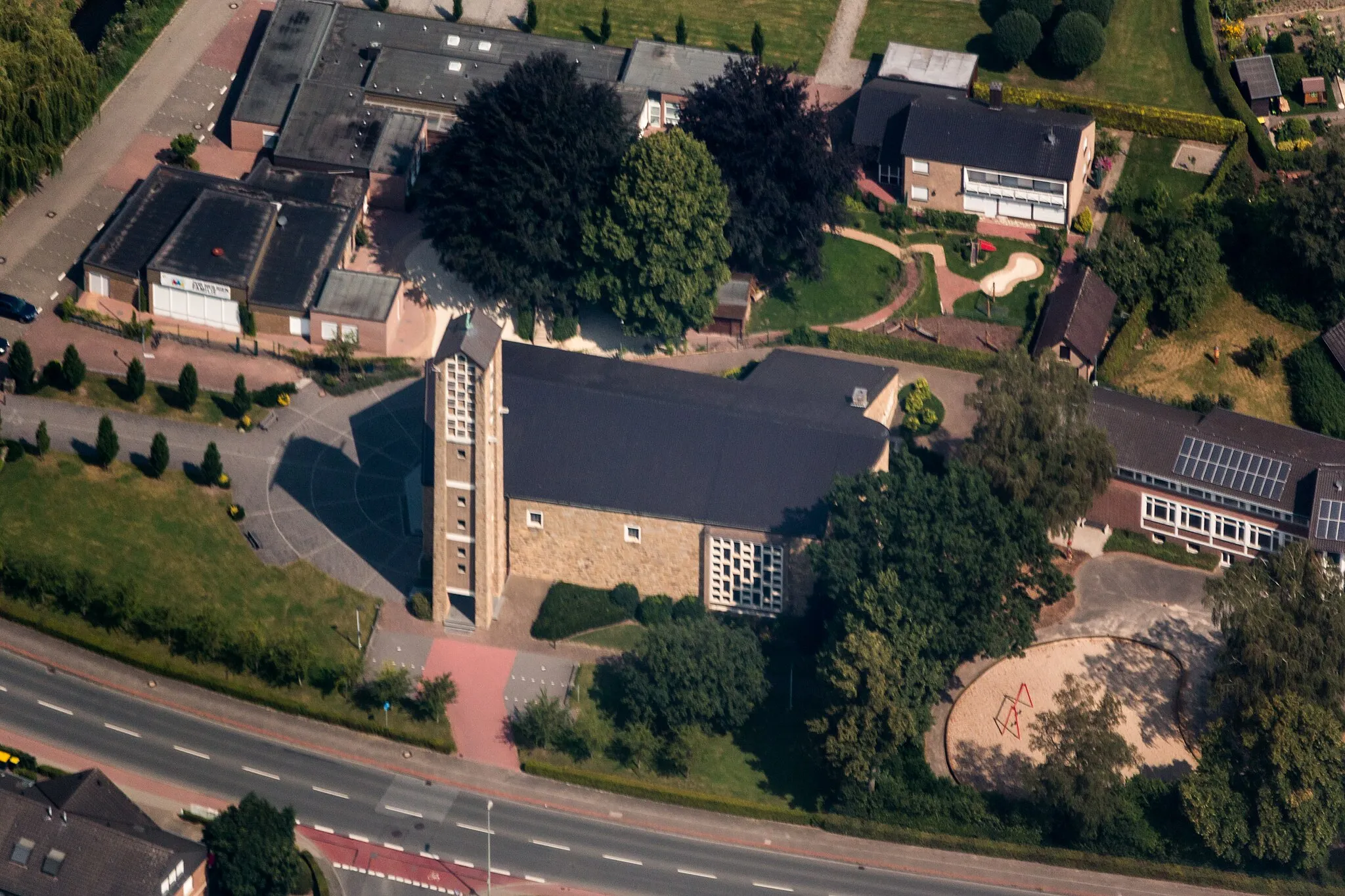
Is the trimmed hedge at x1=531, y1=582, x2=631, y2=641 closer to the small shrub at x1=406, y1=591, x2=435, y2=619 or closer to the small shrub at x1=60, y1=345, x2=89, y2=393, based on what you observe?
the small shrub at x1=406, y1=591, x2=435, y2=619

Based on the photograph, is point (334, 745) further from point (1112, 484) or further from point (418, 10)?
point (418, 10)

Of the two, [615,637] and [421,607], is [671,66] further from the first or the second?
[421,607]

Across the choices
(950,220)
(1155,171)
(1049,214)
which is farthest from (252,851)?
(1155,171)

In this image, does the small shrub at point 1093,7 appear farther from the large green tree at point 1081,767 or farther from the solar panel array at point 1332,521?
the large green tree at point 1081,767

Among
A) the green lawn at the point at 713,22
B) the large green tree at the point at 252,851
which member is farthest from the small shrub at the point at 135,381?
the green lawn at the point at 713,22

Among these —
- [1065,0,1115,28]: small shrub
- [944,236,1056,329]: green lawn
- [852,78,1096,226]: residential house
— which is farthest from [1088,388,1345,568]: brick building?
[1065,0,1115,28]: small shrub
